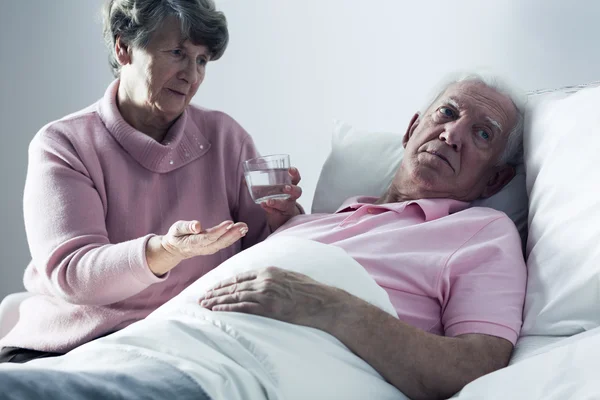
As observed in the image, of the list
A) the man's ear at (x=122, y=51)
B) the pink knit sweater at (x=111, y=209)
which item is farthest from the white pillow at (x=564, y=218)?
the man's ear at (x=122, y=51)

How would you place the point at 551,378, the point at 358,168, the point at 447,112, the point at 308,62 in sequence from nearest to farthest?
the point at 551,378
the point at 447,112
the point at 358,168
the point at 308,62

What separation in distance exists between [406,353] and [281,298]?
248 millimetres

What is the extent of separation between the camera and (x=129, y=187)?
187 centimetres

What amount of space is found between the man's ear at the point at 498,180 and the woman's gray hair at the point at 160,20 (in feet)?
2.58

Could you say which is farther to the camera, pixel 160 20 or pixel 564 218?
pixel 160 20

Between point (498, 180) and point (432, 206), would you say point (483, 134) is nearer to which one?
point (498, 180)

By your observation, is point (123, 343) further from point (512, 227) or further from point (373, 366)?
point (512, 227)

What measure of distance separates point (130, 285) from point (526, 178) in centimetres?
97

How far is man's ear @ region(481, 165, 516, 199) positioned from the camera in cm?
182

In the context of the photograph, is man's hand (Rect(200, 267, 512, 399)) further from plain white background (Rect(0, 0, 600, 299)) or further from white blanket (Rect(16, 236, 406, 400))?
plain white background (Rect(0, 0, 600, 299))

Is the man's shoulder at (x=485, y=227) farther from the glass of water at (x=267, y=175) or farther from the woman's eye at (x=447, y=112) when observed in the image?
the glass of water at (x=267, y=175)

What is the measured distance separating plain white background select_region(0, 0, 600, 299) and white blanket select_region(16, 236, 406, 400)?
933 millimetres

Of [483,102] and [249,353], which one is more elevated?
[483,102]

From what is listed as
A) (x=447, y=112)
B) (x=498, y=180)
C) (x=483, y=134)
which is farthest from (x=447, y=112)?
(x=498, y=180)
